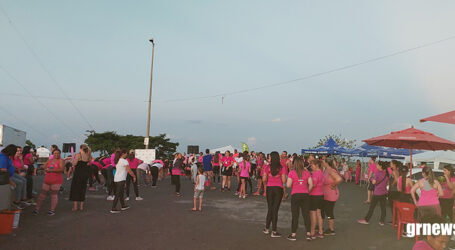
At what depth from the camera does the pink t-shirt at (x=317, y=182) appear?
7.07 meters

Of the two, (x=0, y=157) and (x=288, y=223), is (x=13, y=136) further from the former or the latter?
(x=288, y=223)

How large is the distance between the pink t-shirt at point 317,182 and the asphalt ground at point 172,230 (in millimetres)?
1000

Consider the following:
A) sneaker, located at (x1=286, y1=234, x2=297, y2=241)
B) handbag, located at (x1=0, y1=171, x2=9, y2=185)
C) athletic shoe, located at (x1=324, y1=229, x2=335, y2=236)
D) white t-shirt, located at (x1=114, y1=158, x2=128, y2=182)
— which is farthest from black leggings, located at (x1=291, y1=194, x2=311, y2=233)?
handbag, located at (x1=0, y1=171, x2=9, y2=185)

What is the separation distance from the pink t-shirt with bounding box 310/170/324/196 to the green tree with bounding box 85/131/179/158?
135 ft

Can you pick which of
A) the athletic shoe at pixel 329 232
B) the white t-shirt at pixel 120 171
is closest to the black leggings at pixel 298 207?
the athletic shoe at pixel 329 232

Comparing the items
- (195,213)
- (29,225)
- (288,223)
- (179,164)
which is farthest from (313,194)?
(179,164)

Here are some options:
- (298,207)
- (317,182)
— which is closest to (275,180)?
(298,207)

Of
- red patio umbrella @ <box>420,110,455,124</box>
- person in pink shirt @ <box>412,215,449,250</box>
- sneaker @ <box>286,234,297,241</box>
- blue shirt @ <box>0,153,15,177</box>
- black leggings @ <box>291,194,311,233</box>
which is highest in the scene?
red patio umbrella @ <box>420,110,455,124</box>

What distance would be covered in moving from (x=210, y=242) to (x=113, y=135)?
4554 centimetres

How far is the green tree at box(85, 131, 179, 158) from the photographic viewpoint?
4747 cm

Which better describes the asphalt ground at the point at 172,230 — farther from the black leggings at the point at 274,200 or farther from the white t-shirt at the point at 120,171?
the white t-shirt at the point at 120,171

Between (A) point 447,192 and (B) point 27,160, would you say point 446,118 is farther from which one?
(B) point 27,160

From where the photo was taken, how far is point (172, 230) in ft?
24.4

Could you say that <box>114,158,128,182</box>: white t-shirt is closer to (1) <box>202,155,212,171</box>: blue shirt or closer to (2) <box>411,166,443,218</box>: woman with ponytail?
(2) <box>411,166,443,218</box>: woman with ponytail
